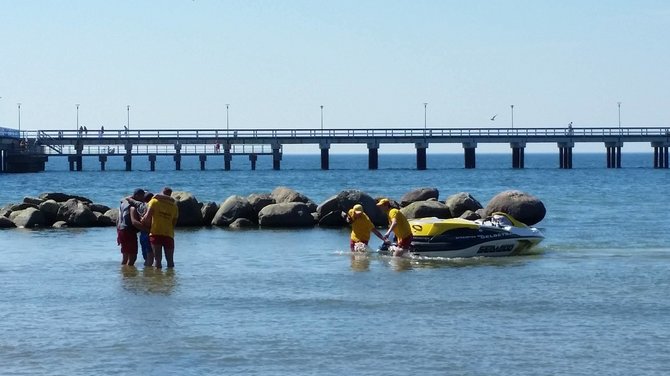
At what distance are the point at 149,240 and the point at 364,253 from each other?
4.80 m

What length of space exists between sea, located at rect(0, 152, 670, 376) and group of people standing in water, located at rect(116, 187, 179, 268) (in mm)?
369

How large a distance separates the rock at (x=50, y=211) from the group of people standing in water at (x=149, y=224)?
12.6 meters

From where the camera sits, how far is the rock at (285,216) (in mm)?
34938

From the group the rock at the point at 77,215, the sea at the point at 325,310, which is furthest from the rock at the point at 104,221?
the sea at the point at 325,310

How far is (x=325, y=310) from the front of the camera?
687 inches

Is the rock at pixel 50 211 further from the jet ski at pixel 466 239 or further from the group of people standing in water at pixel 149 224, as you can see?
the jet ski at pixel 466 239

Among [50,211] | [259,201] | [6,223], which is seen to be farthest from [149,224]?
[259,201]

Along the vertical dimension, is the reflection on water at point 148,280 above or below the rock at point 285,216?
below

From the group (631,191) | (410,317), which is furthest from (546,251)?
(631,191)

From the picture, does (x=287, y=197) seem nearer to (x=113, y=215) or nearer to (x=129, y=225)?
(x=113, y=215)

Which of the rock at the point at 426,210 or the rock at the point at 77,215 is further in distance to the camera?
the rock at the point at 77,215

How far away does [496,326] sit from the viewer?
1599cm

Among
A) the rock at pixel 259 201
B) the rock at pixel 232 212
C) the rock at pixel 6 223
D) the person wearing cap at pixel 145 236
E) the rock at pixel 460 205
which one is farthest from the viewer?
the rock at pixel 259 201

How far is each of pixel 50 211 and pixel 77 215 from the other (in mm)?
883
